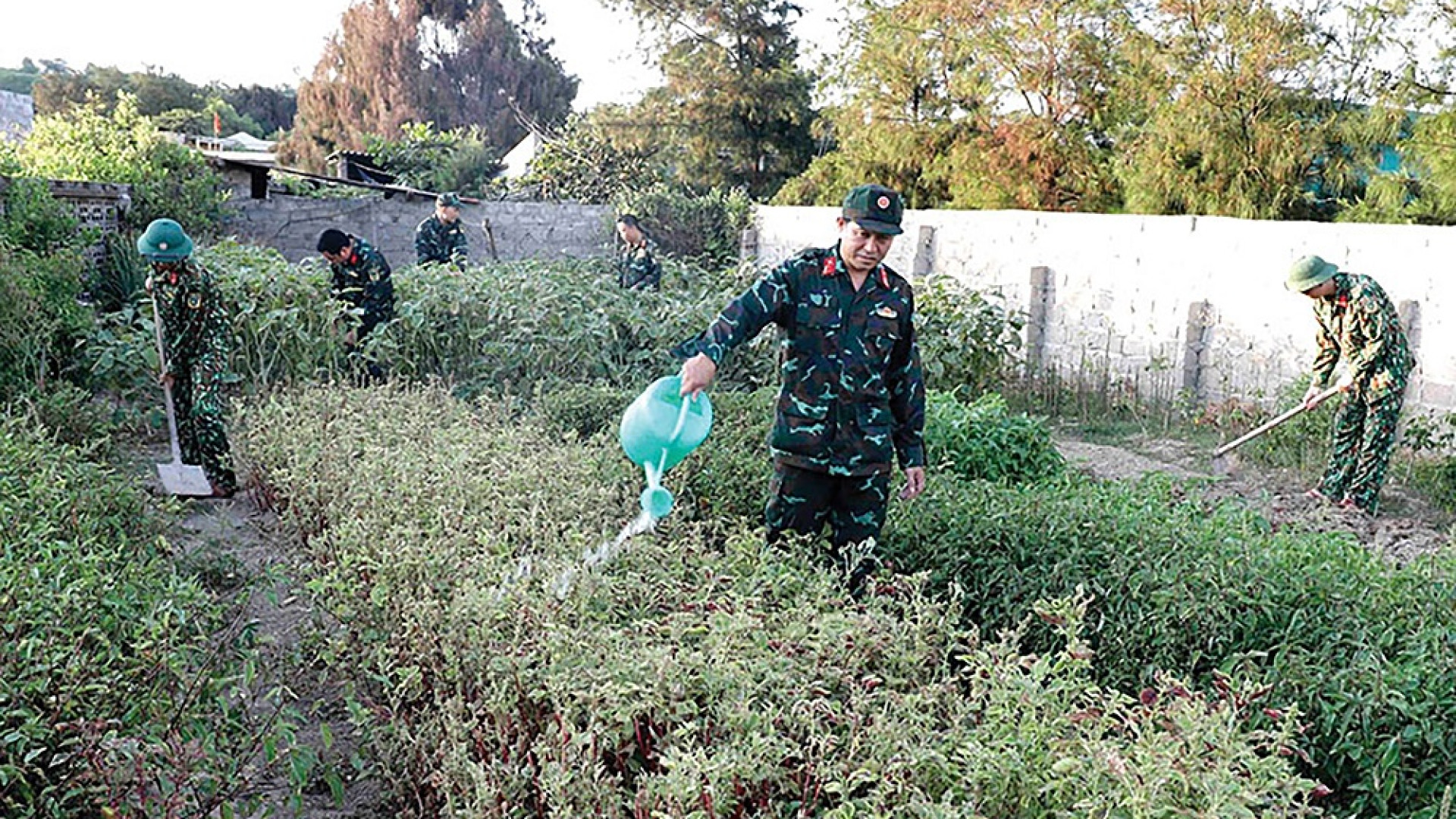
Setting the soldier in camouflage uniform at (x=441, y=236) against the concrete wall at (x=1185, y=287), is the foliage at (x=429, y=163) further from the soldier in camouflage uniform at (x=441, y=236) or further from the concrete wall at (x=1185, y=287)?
the concrete wall at (x=1185, y=287)

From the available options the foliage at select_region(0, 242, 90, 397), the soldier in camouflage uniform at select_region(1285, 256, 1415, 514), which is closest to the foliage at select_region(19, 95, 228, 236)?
the foliage at select_region(0, 242, 90, 397)

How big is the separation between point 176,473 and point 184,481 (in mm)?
75

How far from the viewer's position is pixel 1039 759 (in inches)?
80.5

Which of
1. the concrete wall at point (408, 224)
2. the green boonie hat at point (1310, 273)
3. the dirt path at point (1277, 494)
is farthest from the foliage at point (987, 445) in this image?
the concrete wall at point (408, 224)

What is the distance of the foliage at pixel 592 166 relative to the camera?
692 inches

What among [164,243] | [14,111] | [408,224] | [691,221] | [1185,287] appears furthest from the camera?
[14,111]

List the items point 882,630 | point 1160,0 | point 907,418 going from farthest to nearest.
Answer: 1. point 1160,0
2. point 907,418
3. point 882,630

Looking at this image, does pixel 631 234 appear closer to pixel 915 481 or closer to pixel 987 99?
pixel 987 99

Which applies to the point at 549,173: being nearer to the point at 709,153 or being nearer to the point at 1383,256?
the point at 709,153

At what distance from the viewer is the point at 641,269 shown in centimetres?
955

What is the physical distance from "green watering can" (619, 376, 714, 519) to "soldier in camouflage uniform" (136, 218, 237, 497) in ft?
9.87

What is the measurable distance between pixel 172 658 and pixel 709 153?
53.9ft

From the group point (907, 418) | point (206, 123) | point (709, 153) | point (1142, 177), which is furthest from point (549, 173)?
point (206, 123)

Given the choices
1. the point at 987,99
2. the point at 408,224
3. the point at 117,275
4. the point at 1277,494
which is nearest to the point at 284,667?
the point at 1277,494
